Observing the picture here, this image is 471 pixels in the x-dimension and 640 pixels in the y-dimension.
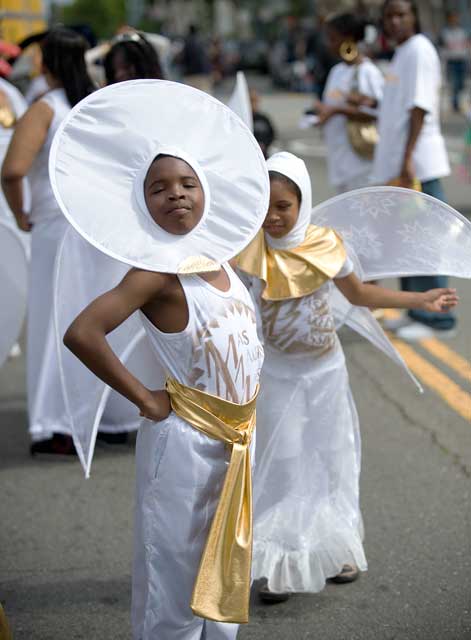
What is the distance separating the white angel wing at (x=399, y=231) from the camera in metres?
3.81

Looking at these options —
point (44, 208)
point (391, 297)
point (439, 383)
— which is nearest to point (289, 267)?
point (391, 297)

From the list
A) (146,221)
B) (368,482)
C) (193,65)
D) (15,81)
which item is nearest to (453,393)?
(368,482)

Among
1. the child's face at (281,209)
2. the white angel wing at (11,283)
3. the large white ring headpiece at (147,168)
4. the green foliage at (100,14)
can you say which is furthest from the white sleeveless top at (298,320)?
the green foliage at (100,14)

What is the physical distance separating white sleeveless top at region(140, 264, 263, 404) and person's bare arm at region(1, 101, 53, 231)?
7.39 feet

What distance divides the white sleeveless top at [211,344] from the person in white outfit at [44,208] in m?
2.30

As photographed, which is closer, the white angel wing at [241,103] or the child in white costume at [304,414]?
the child in white costume at [304,414]

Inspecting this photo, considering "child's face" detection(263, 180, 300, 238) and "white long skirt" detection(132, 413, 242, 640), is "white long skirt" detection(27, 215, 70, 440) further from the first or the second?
"white long skirt" detection(132, 413, 242, 640)

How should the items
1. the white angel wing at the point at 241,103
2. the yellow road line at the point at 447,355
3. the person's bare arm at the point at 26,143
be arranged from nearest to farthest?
the white angel wing at the point at 241,103 < the person's bare arm at the point at 26,143 < the yellow road line at the point at 447,355

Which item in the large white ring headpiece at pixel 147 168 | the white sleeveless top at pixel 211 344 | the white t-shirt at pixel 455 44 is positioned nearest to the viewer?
the large white ring headpiece at pixel 147 168

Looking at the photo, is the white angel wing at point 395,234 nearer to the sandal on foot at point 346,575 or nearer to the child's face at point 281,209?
the child's face at point 281,209

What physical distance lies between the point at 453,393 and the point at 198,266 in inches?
143

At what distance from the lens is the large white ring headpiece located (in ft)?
9.65

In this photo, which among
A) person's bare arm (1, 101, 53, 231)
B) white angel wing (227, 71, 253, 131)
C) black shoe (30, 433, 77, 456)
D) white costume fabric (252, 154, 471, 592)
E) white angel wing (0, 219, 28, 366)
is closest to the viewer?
white costume fabric (252, 154, 471, 592)

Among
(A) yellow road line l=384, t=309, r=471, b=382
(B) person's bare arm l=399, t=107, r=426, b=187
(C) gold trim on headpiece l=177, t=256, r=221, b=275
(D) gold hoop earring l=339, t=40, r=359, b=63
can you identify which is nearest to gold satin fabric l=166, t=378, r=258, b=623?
(C) gold trim on headpiece l=177, t=256, r=221, b=275
